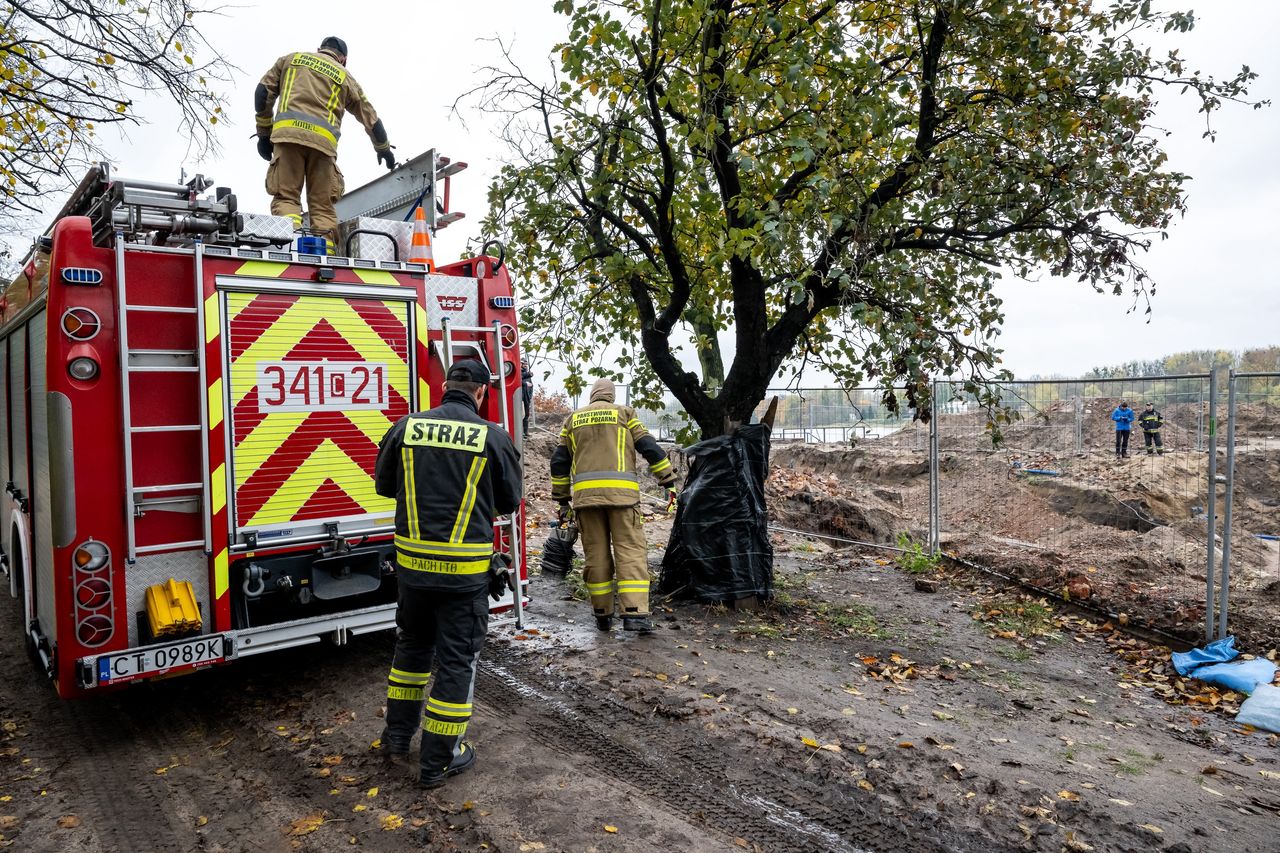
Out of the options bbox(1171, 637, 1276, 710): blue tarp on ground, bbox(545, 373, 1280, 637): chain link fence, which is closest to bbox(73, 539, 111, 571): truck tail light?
bbox(545, 373, 1280, 637): chain link fence

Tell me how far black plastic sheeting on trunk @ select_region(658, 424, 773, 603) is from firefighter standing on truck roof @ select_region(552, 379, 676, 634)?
0.63 m

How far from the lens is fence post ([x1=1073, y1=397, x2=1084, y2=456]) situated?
36.3ft

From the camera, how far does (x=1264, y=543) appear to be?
9039mm

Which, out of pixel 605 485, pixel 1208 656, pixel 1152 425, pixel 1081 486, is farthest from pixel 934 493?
pixel 1081 486

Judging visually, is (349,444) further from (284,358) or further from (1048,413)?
(1048,413)

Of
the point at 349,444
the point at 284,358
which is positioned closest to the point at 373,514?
the point at 349,444

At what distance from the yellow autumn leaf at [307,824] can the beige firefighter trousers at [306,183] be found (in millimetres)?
4214

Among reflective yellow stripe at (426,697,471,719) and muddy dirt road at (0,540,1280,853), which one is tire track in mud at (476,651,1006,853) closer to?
muddy dirt road at (0,540,1280,853)

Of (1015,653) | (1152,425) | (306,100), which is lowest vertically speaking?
(1015,653)

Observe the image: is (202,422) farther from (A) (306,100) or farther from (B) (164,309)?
(A) (306,100)

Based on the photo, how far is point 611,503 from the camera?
255 inches

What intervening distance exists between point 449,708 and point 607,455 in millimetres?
2912

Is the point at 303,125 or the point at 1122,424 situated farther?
the point at 1122,424

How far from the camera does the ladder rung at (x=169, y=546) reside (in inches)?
172
